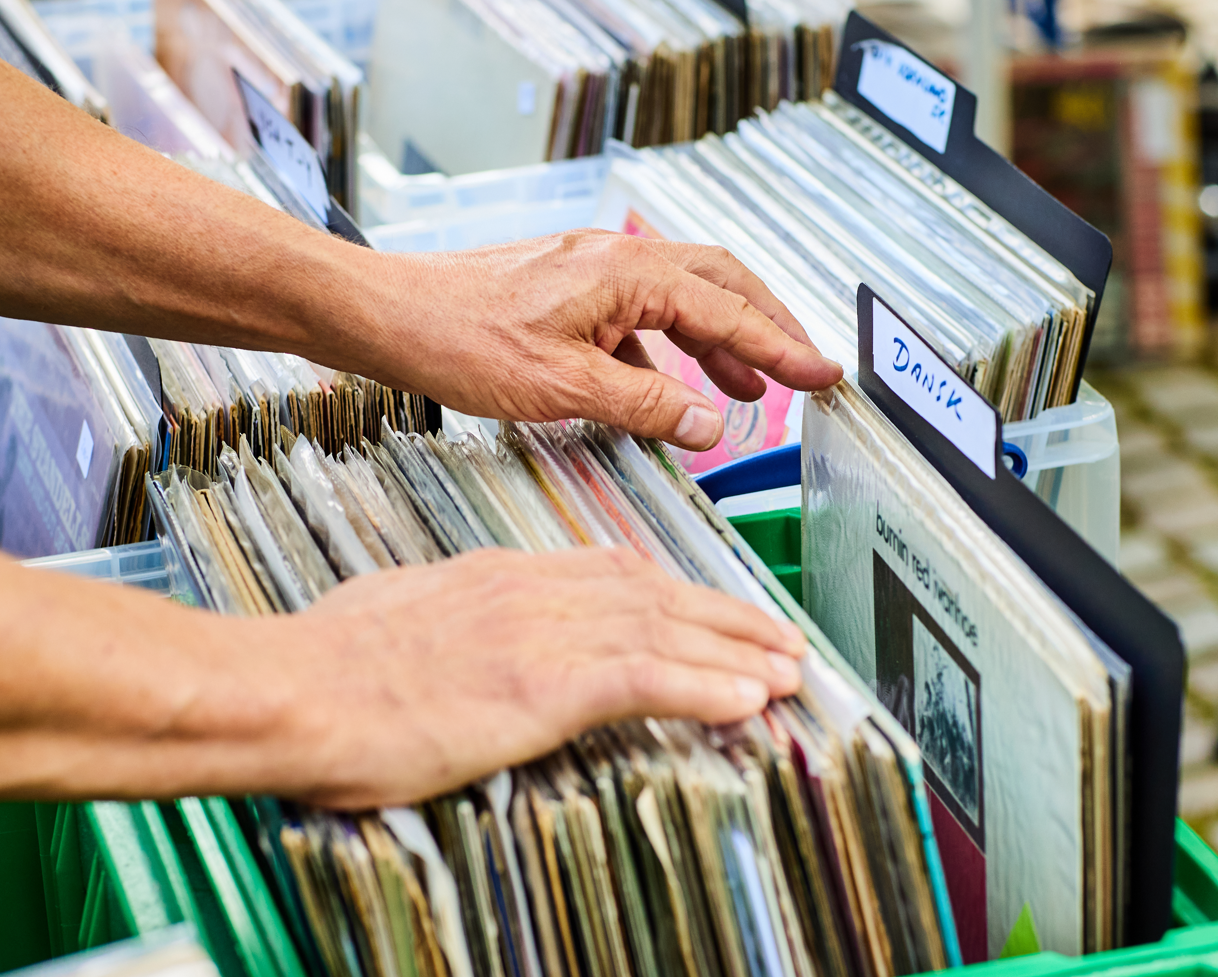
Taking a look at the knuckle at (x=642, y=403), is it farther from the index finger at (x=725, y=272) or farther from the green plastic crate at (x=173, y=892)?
the green plastic crate at (x=173, y=892)

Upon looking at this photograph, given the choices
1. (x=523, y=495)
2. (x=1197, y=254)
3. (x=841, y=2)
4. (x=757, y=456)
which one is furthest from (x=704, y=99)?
(x=1197, y=254)

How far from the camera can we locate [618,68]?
57.3 inches

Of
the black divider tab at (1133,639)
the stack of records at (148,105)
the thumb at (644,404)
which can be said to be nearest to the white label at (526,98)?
the stack of records at (148,105)

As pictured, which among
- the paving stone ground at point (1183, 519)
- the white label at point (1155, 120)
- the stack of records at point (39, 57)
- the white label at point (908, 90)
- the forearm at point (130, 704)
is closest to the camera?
the forearm at point (130, 704)

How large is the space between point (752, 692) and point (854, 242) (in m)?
0.58

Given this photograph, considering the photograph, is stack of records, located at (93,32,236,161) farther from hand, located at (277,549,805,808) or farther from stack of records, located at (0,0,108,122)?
hand, located at (277,549,805,808)

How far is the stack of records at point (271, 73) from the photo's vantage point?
55.3 inches

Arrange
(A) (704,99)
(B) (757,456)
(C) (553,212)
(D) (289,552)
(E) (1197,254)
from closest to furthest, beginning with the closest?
1. (D) (289,552)
2. (B) (757,456)
3. (C) (553,212)
4. (A) (704,99)
5. (E) (1197,254)

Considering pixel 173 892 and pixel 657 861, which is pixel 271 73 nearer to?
pixel 173 892

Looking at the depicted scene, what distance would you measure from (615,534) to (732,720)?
18cm

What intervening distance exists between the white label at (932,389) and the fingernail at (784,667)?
16 cm

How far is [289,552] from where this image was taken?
2.42 ft

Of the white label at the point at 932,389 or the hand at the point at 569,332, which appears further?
the hand at the point at 569,332

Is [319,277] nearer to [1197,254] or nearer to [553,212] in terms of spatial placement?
[553,212]
